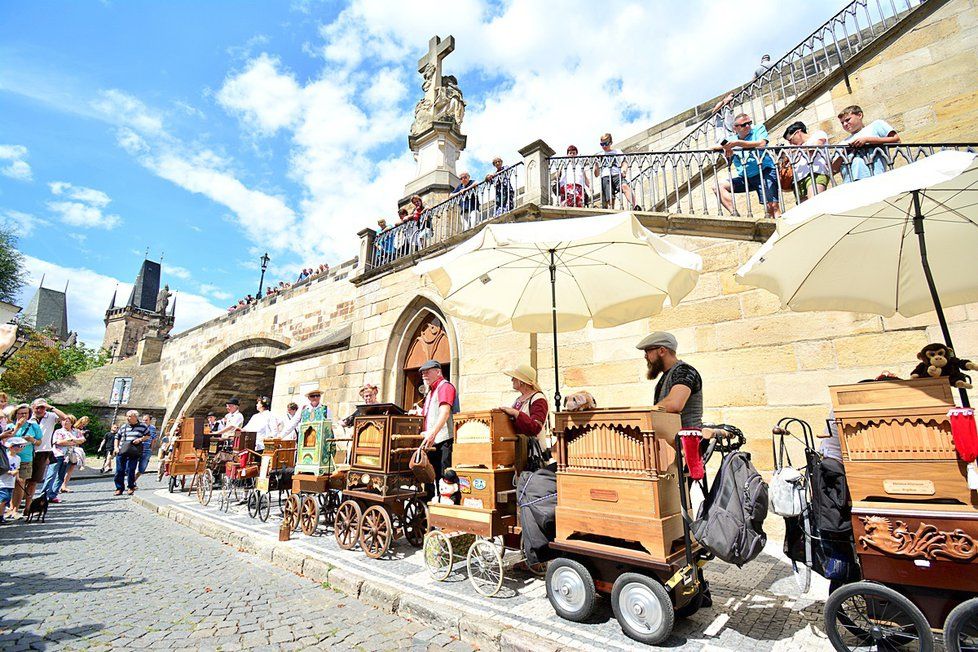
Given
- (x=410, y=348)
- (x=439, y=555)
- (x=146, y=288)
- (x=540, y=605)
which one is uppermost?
(x=146, y=288)

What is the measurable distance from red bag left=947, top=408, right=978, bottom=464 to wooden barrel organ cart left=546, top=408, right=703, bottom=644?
1268mm

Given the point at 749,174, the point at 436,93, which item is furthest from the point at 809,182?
the point at 436,93

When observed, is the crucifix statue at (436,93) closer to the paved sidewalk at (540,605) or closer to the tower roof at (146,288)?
the paved sidewalk at (540,605)

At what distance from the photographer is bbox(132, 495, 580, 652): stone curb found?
2.72 meters

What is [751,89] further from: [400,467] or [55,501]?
[55,501]

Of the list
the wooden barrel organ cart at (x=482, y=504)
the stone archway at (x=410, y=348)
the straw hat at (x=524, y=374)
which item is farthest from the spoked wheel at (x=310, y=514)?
the stone archway at (x=410, y=348)

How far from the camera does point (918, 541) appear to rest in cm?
210

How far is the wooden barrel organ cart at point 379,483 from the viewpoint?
14.9 ft

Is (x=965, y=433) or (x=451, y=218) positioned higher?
(x=451, y=218)

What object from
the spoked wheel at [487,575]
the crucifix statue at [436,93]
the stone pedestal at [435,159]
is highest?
the crucifix statue at [436,93]

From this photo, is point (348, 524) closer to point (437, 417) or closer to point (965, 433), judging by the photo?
point (437, 417)

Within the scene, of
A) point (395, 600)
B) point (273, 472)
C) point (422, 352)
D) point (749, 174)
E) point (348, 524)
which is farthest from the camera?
point (422, 352)

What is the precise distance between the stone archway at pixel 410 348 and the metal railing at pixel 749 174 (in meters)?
3.38

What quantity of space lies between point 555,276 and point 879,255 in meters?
2.53
